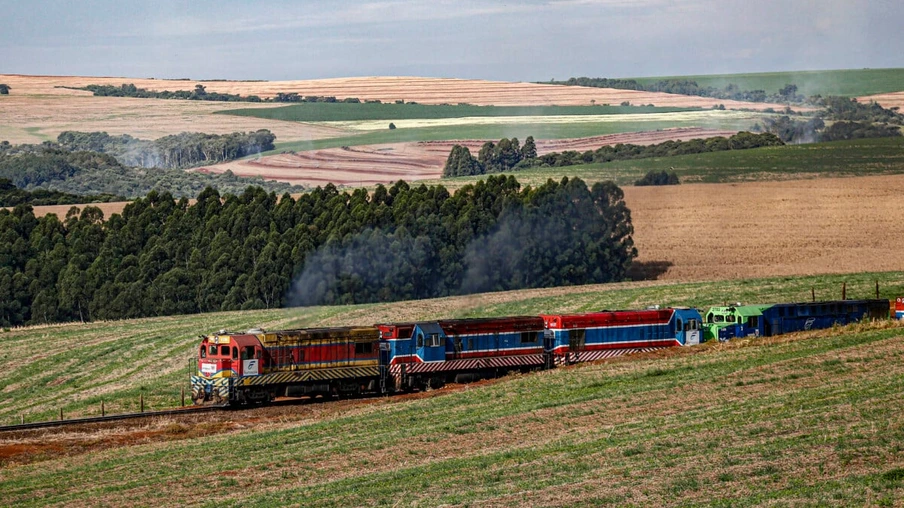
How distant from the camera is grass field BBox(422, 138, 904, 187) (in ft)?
395

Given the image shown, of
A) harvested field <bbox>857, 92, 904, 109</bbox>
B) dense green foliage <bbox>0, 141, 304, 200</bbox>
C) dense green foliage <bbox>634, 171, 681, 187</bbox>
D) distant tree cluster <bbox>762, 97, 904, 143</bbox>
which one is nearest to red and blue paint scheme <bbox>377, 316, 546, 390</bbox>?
dense green foliage <bbox>634, 171, 681, 187</bbox>

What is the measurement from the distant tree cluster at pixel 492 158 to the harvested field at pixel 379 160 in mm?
2359

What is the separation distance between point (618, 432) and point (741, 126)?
412ft

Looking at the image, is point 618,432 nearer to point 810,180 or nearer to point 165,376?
point 165,376

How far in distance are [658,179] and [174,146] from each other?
88.3 metres

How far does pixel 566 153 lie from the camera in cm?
14700

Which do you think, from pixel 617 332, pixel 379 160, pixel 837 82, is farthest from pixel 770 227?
pixel 837 82

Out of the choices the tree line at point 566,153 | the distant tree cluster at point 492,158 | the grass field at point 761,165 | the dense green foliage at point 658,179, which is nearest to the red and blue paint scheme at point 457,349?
the dense green foliage at point 658,179

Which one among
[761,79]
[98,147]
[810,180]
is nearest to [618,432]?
[810,180]

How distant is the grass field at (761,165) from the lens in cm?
12038

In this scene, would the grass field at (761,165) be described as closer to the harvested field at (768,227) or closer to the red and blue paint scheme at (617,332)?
the harvested field at (768,227)

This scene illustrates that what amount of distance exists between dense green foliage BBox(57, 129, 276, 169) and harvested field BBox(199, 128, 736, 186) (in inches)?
325

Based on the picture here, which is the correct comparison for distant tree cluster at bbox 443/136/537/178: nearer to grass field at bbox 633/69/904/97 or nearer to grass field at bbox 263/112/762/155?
grass field at bbox 263/112/762/155

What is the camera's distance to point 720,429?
94.3ft
